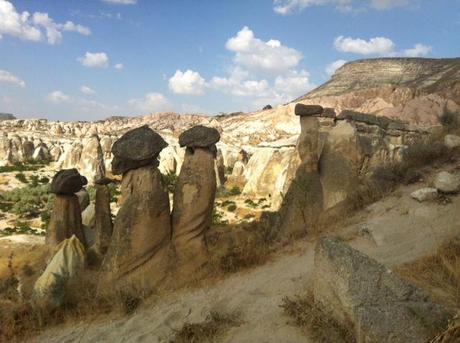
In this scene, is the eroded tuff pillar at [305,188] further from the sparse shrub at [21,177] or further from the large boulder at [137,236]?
the sparse shrub at [21,177]

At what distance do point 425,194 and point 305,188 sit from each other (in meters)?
1.96

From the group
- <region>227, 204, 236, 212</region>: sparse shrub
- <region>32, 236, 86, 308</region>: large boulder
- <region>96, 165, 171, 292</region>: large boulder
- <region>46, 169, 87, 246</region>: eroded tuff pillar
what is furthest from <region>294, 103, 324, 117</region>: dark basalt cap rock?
<region>227, 204, 236, 212</region>: sparse shrub

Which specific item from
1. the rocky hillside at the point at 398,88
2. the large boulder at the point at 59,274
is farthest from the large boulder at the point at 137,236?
the rocky hillside at the point at 398,88

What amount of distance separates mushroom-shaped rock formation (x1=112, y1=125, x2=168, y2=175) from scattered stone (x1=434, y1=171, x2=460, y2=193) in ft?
14.3

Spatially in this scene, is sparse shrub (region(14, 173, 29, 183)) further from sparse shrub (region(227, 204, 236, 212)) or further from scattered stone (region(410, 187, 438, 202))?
scattered stone (region(410, 187, 438, 202))

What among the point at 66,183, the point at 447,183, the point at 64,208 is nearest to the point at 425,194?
the point at 447,183

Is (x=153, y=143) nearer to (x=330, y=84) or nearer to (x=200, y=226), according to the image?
(x=200, y=226)

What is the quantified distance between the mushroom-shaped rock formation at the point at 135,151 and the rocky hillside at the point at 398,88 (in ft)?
72.1

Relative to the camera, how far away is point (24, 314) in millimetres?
5812

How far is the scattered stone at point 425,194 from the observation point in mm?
7060

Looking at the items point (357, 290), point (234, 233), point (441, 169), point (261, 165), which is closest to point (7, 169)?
point (261, 165)

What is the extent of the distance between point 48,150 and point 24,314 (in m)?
31.6

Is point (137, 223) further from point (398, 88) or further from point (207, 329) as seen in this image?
point (398, 88)

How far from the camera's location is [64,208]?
7.66 m
